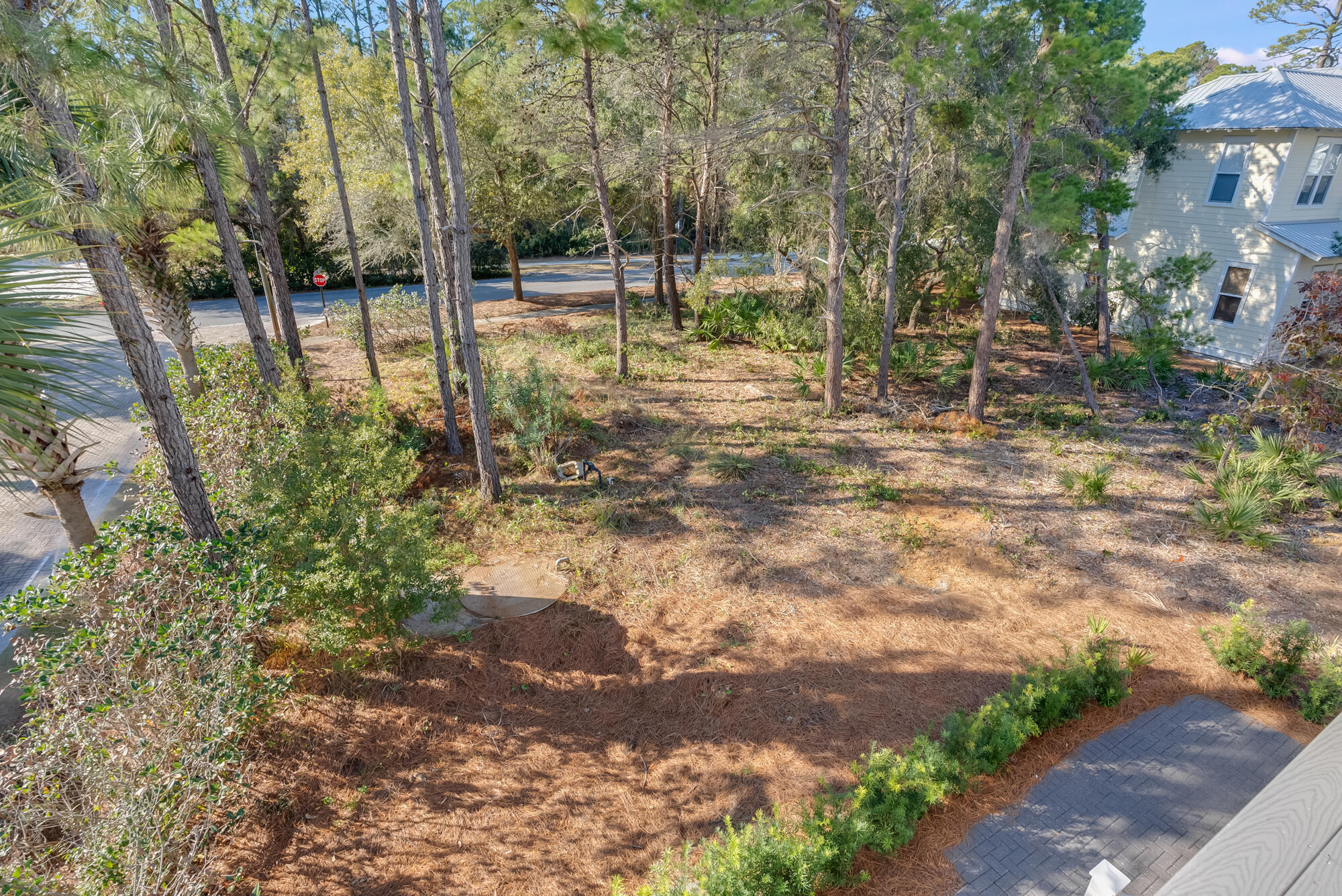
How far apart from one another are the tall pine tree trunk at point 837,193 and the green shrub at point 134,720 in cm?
1090

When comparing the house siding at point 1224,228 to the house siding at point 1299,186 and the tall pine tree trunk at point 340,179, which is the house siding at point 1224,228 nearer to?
the house siding at point 1299,186

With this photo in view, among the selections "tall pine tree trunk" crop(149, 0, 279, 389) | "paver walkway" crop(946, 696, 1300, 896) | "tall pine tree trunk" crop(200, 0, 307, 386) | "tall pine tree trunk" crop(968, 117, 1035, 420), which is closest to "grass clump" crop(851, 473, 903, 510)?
"tall pine tree trunk" crop(968, 117, 1035, 420)

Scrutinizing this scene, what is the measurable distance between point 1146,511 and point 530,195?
1767 cm

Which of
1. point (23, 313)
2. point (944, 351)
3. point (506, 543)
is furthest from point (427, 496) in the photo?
point (944, 351)

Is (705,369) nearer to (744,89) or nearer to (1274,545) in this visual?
(744,89)

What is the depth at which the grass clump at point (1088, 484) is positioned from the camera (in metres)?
9.80

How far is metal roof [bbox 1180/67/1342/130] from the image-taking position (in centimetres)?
1505

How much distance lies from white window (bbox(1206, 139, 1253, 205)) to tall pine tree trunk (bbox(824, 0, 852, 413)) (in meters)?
11.8

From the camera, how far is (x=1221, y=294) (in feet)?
55.0

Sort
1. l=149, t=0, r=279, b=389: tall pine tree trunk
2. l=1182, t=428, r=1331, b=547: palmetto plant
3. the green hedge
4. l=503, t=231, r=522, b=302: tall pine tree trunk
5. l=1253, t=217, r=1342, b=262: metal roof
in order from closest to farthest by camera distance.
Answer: the green hedge < l=149, t=0, r=279, b=389: tall pine tree trunk < l=1182, t=428, r=1331, b=547: palmetto plant < l=1253, t=217, r=1342, b=262: metal roof < l=503, t=231, r=522, b=302: tall pine tree trunk

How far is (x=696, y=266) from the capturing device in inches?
703

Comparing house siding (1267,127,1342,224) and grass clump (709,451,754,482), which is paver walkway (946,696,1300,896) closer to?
grass clump (709,451,754,482)

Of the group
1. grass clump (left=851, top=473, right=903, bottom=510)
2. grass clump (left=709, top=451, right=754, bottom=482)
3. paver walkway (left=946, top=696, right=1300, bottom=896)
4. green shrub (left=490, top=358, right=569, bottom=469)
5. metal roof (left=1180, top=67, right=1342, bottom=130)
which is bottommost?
paver walkway (left=946, top=696, right=1300, bottom=896)

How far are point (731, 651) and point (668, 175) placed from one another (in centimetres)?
1272
